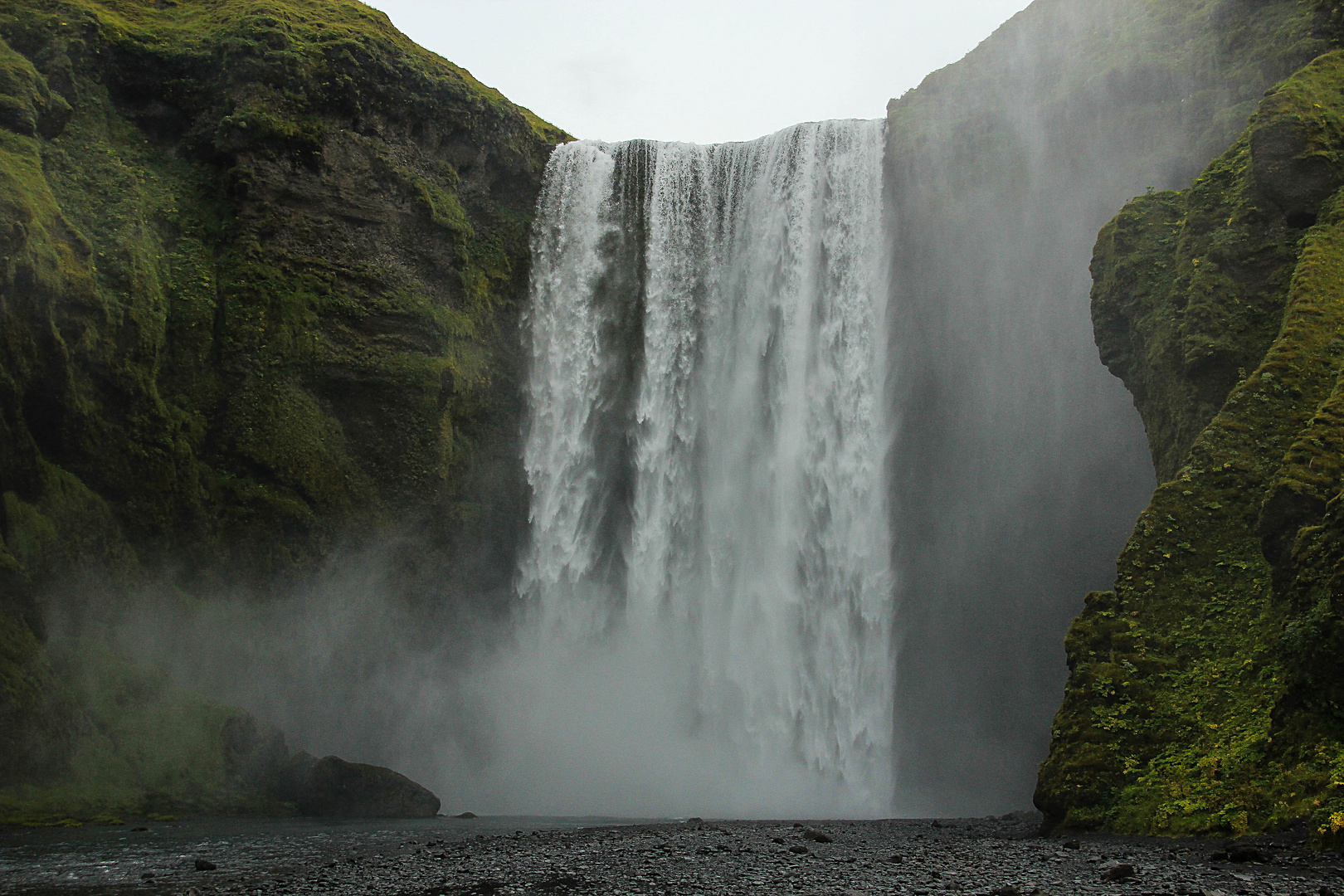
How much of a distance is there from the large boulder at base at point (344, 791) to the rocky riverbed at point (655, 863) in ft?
13.2

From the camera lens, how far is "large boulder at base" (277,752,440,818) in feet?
59.5

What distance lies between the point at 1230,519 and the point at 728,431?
15.1 meters

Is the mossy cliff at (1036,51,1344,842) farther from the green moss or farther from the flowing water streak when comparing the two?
the green moss

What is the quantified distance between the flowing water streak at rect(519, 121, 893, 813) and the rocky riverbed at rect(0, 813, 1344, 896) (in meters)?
9.20

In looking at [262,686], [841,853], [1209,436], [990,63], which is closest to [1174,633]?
[1209,436]

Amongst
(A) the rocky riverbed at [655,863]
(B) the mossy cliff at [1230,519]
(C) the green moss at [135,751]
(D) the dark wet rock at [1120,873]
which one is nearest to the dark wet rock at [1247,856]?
(A) the rocky riverbed at [655,863]

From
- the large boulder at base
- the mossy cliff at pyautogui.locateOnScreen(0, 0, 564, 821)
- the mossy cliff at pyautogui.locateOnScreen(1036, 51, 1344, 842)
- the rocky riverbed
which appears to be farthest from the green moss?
the mossy cliff at pyautogui.locateOnScreen(1036, 51, 1344, 842)

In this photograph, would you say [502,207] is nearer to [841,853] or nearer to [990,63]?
[990,63]

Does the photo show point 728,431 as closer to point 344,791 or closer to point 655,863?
point 344,791

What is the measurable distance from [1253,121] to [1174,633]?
9470 mm

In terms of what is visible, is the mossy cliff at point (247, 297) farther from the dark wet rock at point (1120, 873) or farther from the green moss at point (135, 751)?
the dark wet rock at point (1120, 873)

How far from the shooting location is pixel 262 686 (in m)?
21.3

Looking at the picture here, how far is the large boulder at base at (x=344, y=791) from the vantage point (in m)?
18.1

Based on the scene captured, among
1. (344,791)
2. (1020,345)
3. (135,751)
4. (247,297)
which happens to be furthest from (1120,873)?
(247,297)
